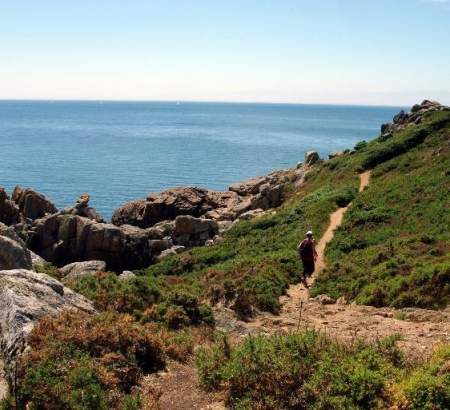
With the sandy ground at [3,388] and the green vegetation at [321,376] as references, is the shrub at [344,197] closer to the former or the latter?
the green vegetation at [321,376]

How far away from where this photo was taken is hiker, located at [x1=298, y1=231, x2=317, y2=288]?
2768 centimetres

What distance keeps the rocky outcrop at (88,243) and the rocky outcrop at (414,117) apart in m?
36.5

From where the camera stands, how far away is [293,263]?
100 ft

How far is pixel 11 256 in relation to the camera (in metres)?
20.5

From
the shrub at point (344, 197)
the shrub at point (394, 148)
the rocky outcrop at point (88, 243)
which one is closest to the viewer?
the shrub at point (344, 197)

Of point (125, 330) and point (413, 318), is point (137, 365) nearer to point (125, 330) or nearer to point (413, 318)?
point (125, 330)

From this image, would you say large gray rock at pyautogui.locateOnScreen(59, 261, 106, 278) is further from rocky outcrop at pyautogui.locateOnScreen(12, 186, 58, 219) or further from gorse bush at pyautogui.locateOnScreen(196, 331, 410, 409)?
rocky outcrop at pyautogui.locateOnScreen(12, 186, 58, 219)

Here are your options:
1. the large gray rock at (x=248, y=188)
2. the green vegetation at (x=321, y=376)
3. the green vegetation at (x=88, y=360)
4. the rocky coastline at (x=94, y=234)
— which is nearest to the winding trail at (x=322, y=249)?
the rocky coastline at (x=94, y=234)

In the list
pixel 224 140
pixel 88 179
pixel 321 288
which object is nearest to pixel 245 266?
pixel 321 288

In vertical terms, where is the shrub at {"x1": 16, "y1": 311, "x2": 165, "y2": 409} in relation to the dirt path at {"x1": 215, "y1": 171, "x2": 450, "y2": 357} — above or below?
above

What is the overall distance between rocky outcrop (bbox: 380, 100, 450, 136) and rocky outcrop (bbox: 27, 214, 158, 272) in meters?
36.5

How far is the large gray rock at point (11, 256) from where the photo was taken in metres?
20.3

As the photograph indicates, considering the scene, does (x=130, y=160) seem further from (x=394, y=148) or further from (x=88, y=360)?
(x=88, y=360)

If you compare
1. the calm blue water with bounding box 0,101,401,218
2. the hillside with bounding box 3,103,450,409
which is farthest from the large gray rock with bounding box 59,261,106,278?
the calm blue water with bounding box 0,101,401,218
